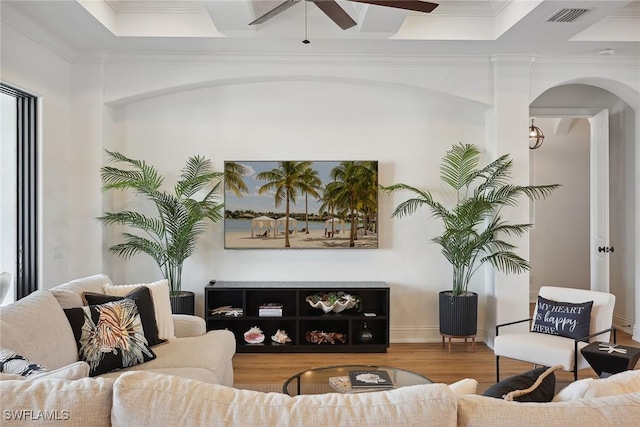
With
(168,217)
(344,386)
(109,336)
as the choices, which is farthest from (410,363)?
(109,336)

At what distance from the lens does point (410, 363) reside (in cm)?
461

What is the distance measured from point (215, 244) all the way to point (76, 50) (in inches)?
86.5

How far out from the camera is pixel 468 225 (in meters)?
4.86

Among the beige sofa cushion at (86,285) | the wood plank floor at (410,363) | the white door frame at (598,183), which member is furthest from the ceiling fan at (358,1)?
the white door frame at (598,183)

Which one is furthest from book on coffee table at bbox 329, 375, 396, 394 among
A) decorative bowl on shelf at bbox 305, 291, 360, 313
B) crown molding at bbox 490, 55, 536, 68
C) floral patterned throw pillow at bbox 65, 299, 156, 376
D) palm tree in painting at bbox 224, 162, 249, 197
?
crown molding at bbox 490, 55, 536, 68

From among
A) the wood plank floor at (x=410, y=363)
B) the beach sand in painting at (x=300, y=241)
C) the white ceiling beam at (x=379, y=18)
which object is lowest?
the wood plank floor at (x=410, y=363)

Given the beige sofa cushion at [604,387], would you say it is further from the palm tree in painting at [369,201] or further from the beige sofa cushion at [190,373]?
the palm tree in painting at [369,201]

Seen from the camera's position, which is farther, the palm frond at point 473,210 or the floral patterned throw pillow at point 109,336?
the palm frond at point 473,210

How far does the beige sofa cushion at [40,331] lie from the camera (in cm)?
235

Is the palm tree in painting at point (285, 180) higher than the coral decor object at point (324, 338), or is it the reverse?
the palm tree in painting at point (285, 180)

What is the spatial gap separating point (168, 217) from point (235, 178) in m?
0.76

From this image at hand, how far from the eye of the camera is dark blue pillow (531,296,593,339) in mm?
3754

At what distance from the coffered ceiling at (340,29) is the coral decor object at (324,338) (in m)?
2.67

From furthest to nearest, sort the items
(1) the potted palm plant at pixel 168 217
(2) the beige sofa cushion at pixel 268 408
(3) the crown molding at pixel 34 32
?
(1) the potted palm plant at pixel 168 217 → (3) the crown molding at pixel 34 32 → (2) the beige sofa cushion at pixel 268 408
